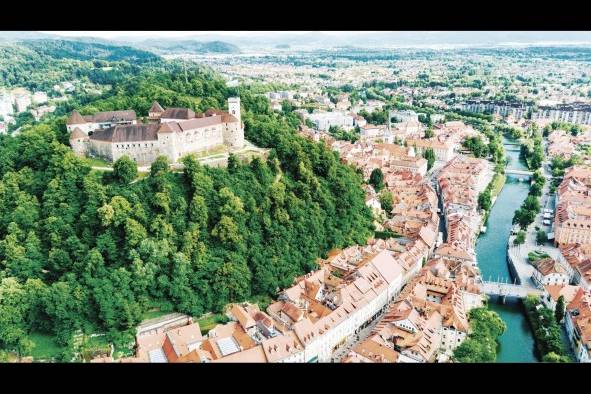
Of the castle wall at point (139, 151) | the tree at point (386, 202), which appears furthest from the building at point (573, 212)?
the castle wall at point (139, 151)

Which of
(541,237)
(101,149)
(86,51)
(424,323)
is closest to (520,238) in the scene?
(541,237)

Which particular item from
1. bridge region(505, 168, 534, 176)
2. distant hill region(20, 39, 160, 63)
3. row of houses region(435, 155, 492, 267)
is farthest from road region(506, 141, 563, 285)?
distant hill region(20, 39, 160, 63)

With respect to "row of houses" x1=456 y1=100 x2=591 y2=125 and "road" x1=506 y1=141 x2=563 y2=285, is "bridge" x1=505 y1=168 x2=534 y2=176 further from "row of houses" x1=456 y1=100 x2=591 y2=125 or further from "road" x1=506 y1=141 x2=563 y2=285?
"row of houses" x1=456 y1=100 x2=591 y2=125

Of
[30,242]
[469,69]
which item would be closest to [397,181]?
[30,242]

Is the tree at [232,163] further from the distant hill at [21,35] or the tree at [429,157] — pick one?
the tree at [429,157]

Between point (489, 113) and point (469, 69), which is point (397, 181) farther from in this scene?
point (469, 69)

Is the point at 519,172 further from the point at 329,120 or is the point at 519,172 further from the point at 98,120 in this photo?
the point at 98,120
